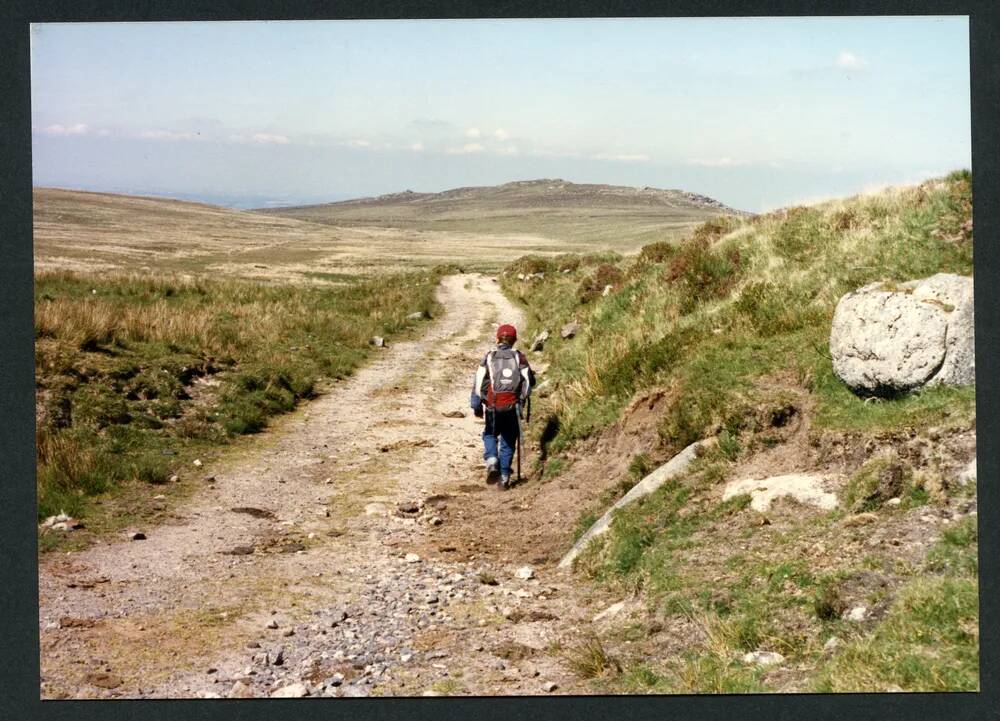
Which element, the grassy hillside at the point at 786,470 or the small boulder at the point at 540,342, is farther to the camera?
the small boulder at the point at 540,342

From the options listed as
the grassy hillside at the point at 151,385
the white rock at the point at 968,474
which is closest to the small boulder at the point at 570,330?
the grassy hillside at the point at 151,385

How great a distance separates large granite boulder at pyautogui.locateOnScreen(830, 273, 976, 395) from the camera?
835cm

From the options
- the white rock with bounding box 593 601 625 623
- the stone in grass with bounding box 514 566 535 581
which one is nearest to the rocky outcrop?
the stone in grass with bounding box 514 566 535 581

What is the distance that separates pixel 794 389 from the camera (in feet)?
32.4

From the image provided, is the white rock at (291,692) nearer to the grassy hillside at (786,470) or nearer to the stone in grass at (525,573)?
the grassy hillside at (786,470)

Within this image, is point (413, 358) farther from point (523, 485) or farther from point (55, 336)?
point (523, 485)

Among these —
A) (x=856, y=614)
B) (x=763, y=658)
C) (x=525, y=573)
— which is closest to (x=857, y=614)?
(x=856, y=614)

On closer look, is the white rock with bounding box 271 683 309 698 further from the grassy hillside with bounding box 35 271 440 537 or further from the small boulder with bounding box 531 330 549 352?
the small boulder with bounding box 531 330 549 352

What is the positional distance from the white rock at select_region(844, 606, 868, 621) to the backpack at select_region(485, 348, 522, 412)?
5711 millimetres

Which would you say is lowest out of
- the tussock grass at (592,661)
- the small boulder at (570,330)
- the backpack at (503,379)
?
the tussock grass at (592,661)

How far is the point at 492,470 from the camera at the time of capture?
39.2 feet

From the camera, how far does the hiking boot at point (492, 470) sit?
39.2 ft

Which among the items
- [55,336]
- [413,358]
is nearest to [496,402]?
[55,336]

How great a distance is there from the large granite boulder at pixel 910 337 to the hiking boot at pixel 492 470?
4872 millimetres
